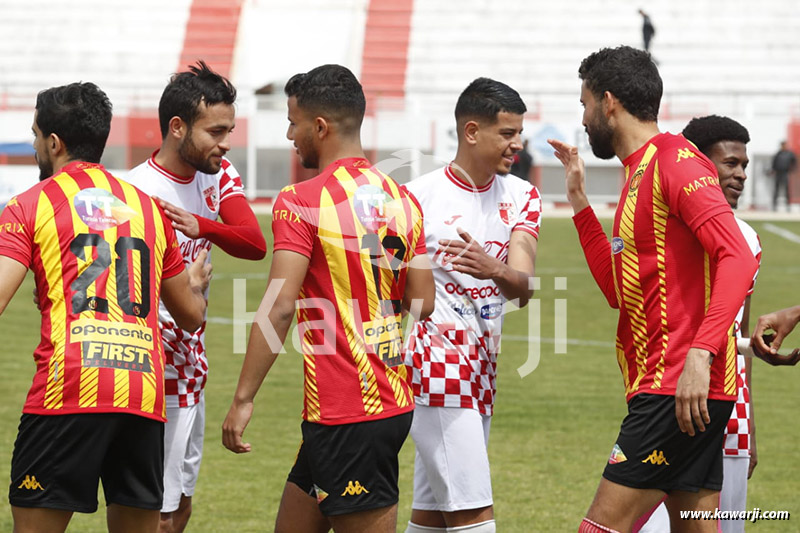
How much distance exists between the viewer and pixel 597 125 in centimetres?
447

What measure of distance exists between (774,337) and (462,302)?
149cm

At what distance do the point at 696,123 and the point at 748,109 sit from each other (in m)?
26.5

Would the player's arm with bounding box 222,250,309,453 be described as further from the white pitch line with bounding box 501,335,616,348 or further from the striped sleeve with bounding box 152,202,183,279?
the white pitch line with bounding box 501,335,616,348

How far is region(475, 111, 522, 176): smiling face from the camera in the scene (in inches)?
211

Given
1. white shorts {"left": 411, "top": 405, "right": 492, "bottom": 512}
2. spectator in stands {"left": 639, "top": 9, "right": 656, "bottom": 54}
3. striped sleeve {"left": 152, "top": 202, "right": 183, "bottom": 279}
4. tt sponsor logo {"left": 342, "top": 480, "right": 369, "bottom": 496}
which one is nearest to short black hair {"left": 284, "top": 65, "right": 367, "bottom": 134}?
striped sleeve {"left": 152, "top": 202, "right": 183, "bottom": 279}

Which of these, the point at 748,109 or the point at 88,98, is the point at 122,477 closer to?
the point at 88,98

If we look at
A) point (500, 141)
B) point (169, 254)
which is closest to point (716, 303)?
point (500, 141)

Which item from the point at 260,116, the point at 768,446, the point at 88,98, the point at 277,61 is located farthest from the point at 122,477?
the point at 277,61

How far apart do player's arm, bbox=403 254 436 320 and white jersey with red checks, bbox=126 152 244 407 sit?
47.7 inches

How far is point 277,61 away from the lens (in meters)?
38.0

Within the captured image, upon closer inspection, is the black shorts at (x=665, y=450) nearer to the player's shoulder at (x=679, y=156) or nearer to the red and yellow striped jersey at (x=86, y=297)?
the player's shoulder at (x=679, y=156)

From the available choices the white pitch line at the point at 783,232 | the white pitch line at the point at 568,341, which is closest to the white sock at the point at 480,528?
the white pitch line at the point at 568,341

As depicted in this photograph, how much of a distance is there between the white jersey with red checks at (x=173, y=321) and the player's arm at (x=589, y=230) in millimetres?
1692

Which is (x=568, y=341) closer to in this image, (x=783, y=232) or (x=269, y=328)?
(x=269, y=328)
